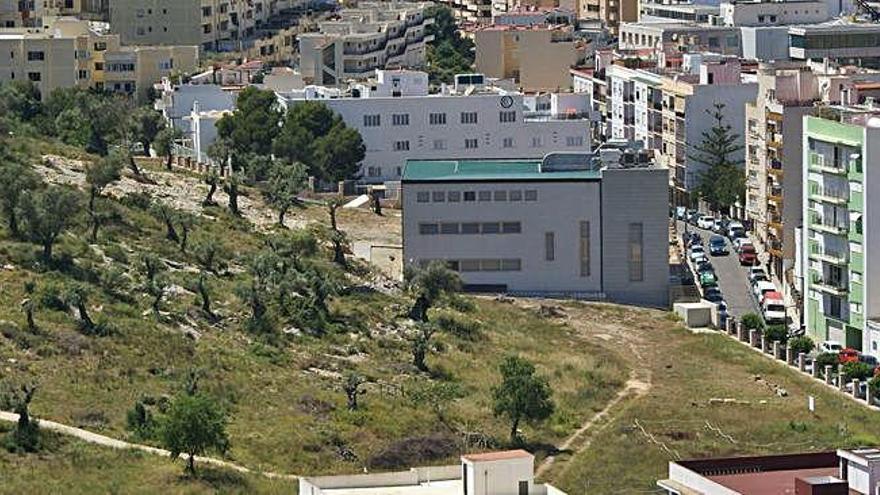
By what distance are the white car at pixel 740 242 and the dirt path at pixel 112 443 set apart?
1238 inches

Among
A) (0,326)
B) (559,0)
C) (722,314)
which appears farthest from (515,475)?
(559,0)

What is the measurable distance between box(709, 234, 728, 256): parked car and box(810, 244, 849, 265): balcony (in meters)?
10.8

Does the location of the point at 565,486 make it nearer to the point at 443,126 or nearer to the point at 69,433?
the point at 69,433

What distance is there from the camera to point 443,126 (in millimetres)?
100125

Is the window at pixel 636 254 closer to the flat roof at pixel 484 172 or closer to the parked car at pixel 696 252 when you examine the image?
the flat roof at pixel 484 172

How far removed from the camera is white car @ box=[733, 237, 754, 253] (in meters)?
89.4

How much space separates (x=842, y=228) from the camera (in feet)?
251

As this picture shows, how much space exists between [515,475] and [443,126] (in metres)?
55.8

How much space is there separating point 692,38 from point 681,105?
17.6m

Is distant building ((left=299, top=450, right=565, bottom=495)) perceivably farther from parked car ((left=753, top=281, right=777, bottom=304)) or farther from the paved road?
parked car ((left=753, top=281, right=777, bottom=304))

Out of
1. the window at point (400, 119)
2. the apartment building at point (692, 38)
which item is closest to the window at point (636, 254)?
the window at point (400, 119)

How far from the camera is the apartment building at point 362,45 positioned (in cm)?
11356

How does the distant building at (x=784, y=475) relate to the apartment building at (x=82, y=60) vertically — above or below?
below

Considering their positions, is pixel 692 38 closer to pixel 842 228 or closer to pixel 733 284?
pixel 733 284
